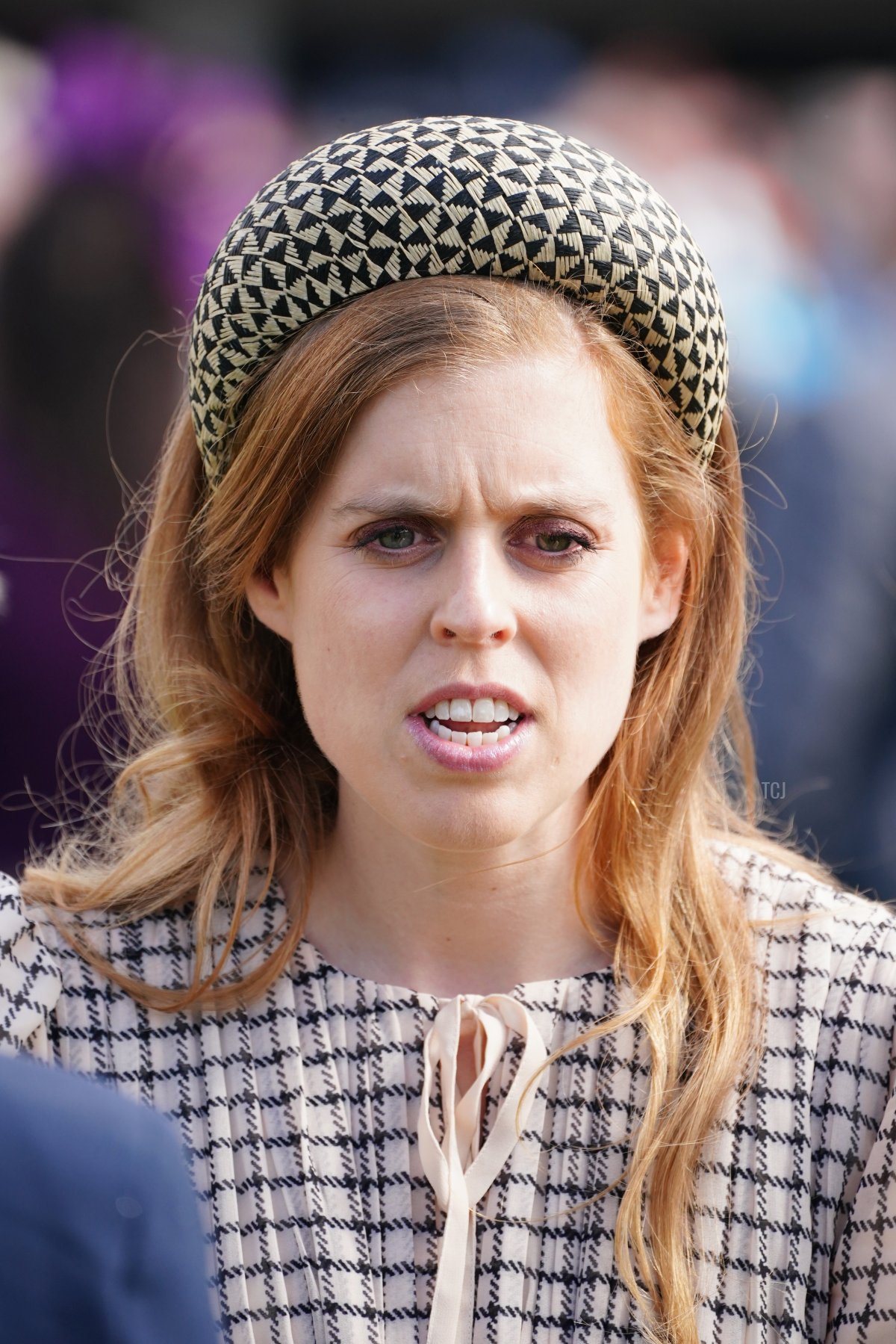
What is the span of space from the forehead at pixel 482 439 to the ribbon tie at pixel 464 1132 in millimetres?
658

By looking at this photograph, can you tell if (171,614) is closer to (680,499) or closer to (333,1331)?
(680,499)

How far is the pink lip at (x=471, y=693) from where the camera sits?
171 cm

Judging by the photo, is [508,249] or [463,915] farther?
[463,915]

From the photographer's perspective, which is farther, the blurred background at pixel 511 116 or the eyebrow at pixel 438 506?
the blurred background at pixel 511 116

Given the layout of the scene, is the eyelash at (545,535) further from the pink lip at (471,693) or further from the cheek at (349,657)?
the pink lip at (471,693)

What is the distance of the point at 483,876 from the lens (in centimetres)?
196

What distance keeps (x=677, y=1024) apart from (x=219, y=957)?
2.01 feet

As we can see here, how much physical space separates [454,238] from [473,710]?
1.80 ft

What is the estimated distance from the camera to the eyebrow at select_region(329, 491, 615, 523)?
1736mm

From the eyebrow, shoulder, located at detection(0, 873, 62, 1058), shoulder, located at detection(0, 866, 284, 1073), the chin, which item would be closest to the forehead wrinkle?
the eyebrow

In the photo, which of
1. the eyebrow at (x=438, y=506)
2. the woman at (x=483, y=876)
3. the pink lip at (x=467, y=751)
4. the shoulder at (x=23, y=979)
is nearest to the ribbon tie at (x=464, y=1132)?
the woman at (x=483, y=876)

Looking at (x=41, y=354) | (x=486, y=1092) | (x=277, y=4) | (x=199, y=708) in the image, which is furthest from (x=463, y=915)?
(x=277, y=4)

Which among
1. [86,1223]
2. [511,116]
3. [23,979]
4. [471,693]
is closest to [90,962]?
[23,979]

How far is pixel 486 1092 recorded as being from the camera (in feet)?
6.25
